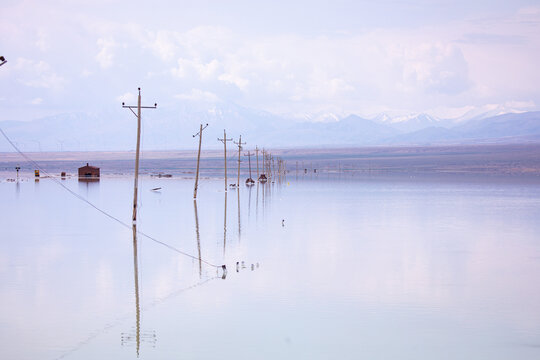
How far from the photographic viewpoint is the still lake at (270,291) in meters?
14.9

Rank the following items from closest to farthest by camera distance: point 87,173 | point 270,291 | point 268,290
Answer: point 270,291, point 268,290, point 87,173

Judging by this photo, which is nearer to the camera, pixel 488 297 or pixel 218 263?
pixel 488 297

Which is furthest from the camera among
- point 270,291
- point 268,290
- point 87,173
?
point 87,173

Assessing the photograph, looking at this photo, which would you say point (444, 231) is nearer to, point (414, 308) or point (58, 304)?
point (414, 308)

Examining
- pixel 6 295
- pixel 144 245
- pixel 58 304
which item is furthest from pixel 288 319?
pixel 144 245

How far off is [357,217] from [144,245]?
64.1ft

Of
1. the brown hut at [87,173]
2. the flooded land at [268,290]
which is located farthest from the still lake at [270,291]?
the brown hut at [87,173]

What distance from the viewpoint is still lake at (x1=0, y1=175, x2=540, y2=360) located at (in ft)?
48.8

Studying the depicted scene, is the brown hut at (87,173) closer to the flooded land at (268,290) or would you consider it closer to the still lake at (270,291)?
the still lake at (270,291)

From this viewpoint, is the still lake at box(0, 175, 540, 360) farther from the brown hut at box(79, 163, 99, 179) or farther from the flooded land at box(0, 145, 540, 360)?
the brown hut at box(79, 163, 99, 179)

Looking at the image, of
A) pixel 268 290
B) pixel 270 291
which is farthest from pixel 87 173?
pixel 270 291

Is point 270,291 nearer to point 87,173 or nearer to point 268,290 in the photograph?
point 268,290

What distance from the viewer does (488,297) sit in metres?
20.1

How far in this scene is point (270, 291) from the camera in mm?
20594
